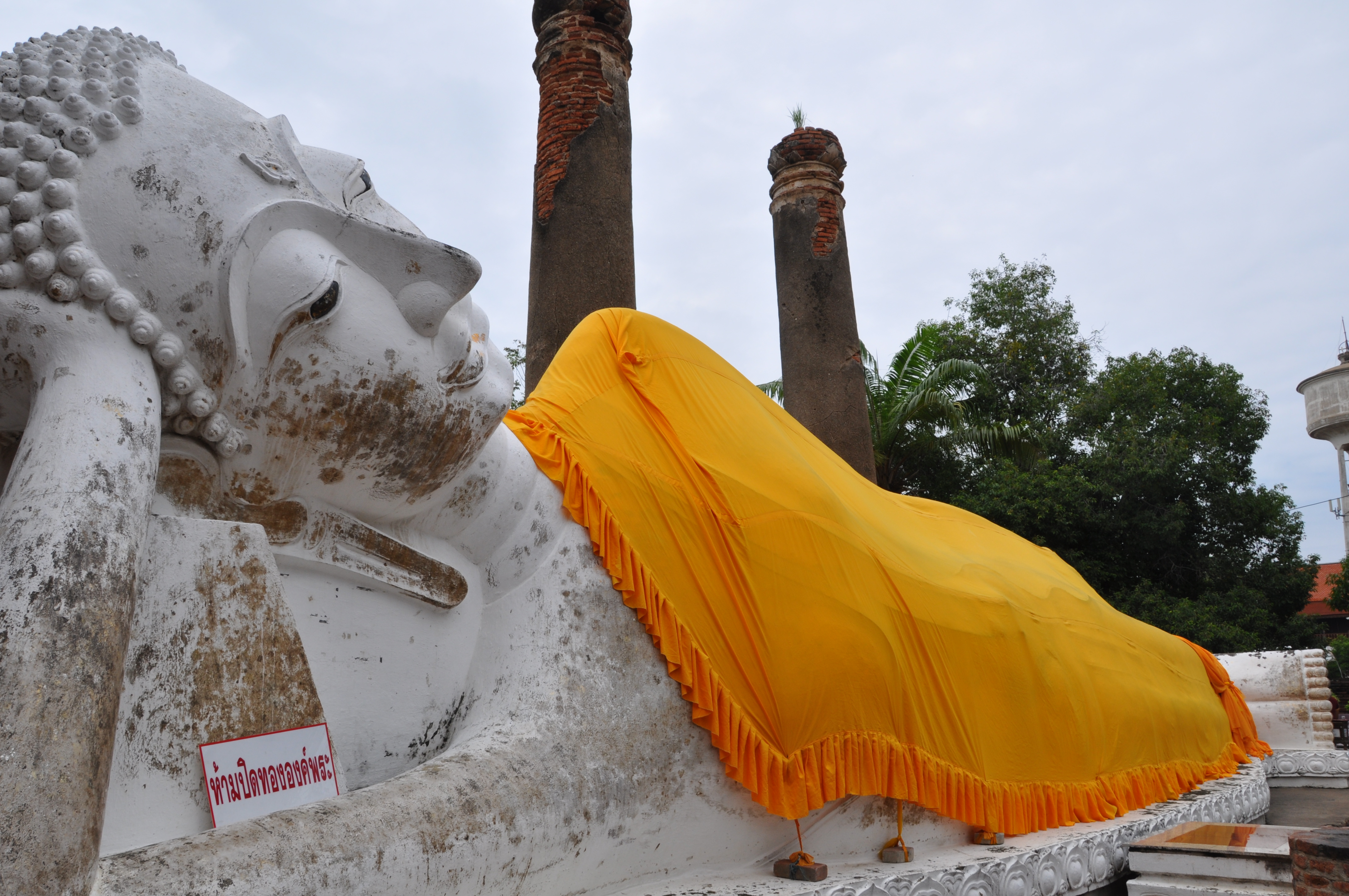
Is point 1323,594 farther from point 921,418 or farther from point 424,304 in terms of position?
point 424,304

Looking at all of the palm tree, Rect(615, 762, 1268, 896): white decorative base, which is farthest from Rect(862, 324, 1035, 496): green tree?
Rect(615, 762, 1268, 896): white decorative base

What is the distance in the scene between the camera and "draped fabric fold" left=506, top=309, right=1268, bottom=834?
2.10 metres

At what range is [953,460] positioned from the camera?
44.8ft

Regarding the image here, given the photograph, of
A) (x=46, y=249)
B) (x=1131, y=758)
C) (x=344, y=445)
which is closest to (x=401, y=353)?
(x=344, y=445)

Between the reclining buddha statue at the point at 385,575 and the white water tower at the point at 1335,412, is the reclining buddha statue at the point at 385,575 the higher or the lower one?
the lower one

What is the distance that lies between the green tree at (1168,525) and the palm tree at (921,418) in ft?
1.70

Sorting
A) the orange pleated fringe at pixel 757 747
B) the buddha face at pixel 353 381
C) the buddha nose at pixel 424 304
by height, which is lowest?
the orange pleated fringe at pixel 757 747

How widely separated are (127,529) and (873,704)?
5.25 ft

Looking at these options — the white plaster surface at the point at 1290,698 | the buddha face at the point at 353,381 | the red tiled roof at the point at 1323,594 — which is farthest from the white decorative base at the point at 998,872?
the red tiled roof at the point at 1323,594

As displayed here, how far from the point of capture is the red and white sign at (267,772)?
139 cm

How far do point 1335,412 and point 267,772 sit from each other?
82.7 ft

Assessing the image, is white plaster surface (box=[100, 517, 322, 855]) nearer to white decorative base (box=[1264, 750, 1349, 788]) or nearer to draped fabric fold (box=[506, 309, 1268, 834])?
draped fabric fold (box=[506, 309, 1268, 834])

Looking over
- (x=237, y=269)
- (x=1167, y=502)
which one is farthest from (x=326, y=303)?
(x=1167, y=502)

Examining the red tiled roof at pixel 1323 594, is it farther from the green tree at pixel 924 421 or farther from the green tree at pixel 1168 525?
the green tree at pixel 924 421
